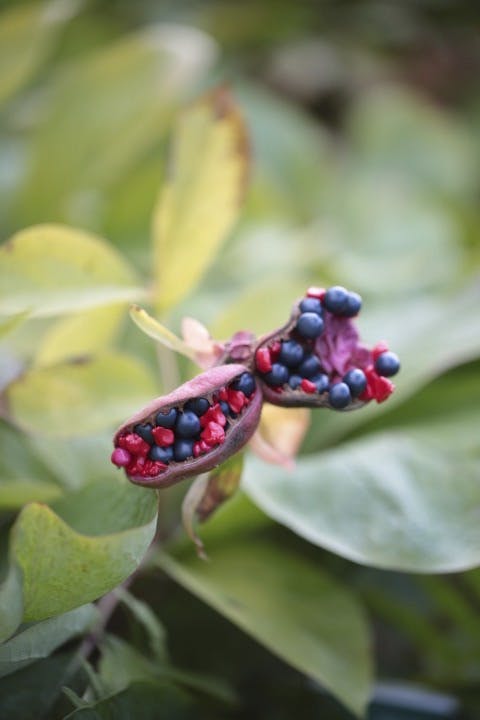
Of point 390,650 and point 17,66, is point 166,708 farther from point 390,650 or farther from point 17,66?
point 17,66

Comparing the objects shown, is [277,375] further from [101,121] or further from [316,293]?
[101,121]

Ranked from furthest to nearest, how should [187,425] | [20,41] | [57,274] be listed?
[20,41]
[57,274]
[187,425]

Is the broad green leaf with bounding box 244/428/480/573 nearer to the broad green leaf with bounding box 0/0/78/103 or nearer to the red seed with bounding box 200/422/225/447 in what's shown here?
the red seed with bounding box 200/422/225/447

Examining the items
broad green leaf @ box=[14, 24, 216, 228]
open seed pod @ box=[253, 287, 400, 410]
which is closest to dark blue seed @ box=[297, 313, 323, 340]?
open seed pod @ box=[253, 287, 400, 410]

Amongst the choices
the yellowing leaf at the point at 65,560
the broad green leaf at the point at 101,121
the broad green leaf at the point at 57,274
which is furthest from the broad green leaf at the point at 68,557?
the broad green leaf at the point at 101,121

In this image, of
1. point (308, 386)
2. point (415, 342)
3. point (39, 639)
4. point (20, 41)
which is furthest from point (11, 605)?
point (20, 41)

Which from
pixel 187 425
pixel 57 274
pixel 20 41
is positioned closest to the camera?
pixel 187 425

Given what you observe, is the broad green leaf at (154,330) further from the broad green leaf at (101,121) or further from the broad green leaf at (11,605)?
the broad green leaf at (101,121)

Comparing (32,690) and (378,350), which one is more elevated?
(378,350)
